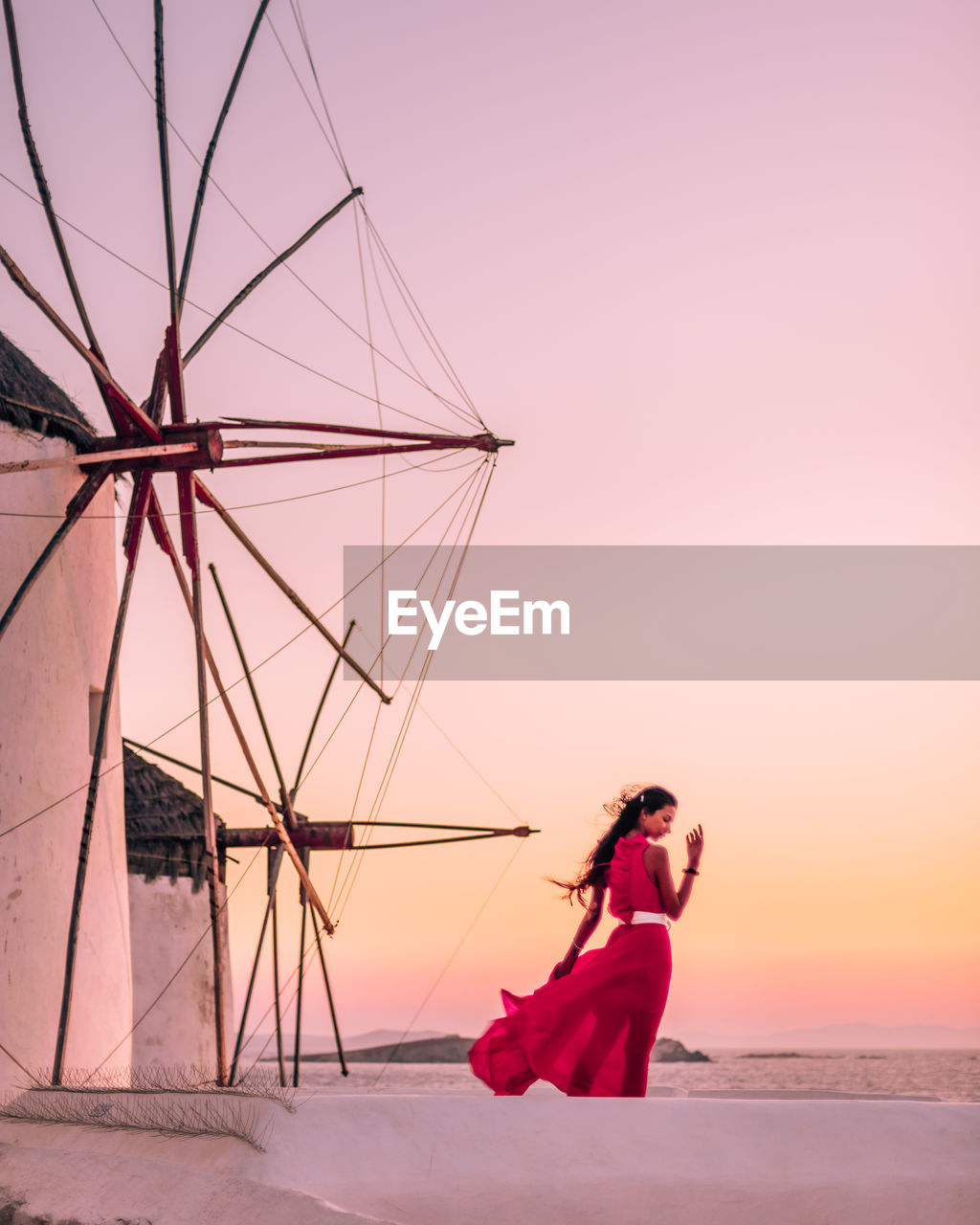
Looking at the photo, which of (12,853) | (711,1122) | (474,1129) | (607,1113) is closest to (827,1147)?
(711,1122)

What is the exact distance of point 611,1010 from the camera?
6141mm

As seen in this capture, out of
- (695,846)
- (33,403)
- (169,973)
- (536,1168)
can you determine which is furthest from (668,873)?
(169,973)

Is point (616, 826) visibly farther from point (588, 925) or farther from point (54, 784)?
point (54, 784)

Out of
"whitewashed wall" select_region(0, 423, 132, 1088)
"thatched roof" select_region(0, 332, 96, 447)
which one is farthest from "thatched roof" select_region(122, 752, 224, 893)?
"thatched roof" select_region(0, 332, 96, 447)

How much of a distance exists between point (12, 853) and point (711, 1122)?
497cm

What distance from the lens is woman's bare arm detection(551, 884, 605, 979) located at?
6504 mm

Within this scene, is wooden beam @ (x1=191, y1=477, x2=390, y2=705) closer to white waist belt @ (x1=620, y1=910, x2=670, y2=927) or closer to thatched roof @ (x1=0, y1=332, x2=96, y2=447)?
thatched roof @ (x1=0, y1=332, x2=96, y2=447)

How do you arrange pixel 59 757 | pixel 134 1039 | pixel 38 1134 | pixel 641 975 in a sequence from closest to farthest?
pixel 38 1134 → pixel 641 975 → pixel 59 757 → pixel 134 1039

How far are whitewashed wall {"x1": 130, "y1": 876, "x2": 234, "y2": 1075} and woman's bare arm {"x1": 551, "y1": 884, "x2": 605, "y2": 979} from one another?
33.1ft

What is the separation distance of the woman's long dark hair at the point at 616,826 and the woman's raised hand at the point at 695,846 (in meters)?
0.34

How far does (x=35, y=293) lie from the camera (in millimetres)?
8414

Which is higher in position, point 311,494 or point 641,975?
point 311,494

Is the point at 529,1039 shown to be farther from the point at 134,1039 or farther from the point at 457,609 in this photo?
the point at 134,1039

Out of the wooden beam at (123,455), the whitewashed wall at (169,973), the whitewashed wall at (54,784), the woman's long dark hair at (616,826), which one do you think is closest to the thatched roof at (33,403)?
the whitewashed wall at (54,784)
